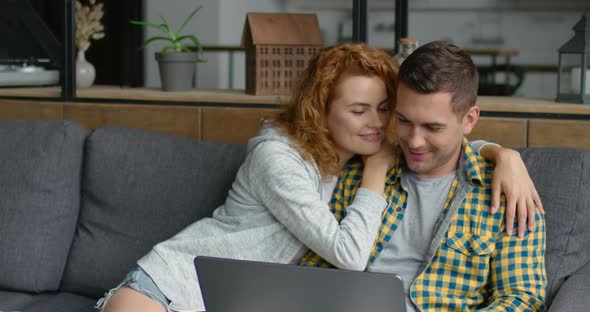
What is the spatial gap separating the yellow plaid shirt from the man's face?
8 centimetres

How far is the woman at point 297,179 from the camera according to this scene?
68.4 inches

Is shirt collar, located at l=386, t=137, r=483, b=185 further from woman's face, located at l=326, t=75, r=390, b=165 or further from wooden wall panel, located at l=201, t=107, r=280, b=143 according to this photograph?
wooden wall panel, located at l=201, t=107, r=280, b=143

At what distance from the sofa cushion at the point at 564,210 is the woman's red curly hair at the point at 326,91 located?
410 mm

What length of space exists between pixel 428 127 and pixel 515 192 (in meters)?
0.23

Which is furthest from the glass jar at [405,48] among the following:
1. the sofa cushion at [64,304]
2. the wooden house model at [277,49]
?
the sofa cushion at [64,304]

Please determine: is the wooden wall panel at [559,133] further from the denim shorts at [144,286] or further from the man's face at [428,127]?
the denim shorts at [144,286]

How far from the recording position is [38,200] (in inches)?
88.0

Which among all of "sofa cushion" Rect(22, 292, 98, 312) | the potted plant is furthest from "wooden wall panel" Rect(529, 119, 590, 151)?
"sofa cushion" Rect(22, 292, 98, 312)

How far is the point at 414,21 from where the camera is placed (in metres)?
5.36

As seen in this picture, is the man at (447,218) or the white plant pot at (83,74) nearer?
the man at (447,218)

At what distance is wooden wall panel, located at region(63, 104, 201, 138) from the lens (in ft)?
8.07

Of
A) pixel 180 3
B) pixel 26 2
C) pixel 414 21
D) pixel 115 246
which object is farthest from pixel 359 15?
pixel 414 21

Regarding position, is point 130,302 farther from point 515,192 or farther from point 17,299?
point 515,192

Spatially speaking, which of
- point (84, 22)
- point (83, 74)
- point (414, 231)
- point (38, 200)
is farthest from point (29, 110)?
point (414, 231)
